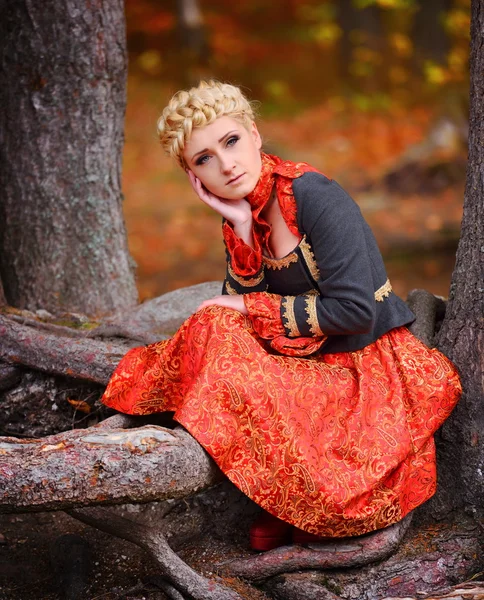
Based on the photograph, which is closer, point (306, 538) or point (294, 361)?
point (294, 361)

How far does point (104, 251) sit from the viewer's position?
14.8 feet

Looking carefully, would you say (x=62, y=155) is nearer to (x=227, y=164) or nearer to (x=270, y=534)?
(x=227, y=164)

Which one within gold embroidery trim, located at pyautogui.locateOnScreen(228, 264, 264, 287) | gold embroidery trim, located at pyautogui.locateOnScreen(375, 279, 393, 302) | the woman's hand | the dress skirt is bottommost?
the dress skirt

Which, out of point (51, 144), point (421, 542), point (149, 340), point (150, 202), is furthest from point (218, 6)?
point (421, 542)

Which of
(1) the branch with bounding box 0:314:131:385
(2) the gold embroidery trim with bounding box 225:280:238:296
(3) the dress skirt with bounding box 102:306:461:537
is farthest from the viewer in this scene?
(1) the branch with bounding box 0:314:131:385

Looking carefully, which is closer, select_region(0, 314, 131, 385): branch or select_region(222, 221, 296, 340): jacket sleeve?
select_region(222, 221, 296, 340): jacket sleeve

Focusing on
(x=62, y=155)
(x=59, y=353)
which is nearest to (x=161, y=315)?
(x=59, y=353)

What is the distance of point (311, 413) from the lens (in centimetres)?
267

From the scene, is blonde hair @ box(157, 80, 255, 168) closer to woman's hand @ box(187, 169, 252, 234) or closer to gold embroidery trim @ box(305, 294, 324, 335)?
woman's hand @ box(187, 169, 252, 234)

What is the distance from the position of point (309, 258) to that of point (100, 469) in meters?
1.04

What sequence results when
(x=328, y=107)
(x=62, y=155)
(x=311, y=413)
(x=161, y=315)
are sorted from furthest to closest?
(x=328, y=107)
(x=62, y=155)
(x=161, y=315)
(x=311, y=413)

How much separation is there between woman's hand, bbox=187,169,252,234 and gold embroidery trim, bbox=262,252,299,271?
0.45ft

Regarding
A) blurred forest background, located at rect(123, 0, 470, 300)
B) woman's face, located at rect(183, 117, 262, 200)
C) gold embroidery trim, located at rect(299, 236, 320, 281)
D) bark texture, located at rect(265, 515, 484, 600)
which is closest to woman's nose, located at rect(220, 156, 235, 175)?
woman's face, located at rect(183, 117, 262, 200)

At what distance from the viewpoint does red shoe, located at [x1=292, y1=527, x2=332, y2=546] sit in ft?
9.49
